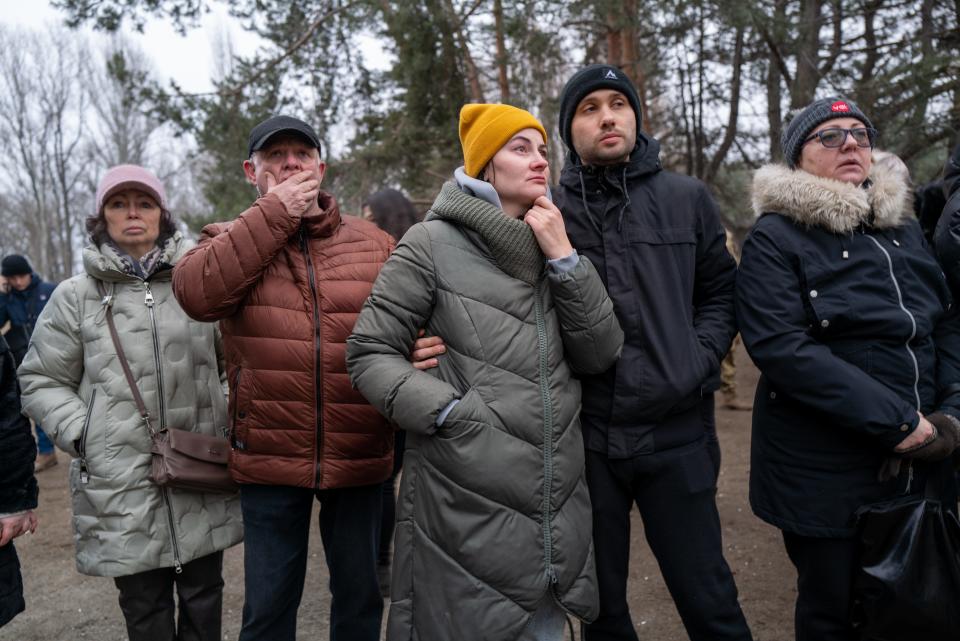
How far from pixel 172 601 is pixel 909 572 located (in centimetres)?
251

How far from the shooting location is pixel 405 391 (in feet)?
6.48

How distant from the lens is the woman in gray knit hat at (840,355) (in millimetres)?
2236

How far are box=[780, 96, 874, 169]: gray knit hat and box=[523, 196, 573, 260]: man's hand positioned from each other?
102cm

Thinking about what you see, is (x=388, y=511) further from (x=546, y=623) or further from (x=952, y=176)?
(x=952, y=176)

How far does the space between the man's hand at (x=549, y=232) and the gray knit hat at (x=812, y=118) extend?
3.35 feet

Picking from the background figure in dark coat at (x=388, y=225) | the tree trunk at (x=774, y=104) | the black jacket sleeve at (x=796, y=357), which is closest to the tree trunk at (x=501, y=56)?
the tree trunk at (x=774, y=104)

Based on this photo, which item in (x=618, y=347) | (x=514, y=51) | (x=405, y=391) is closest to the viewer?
(x=405, y=391)

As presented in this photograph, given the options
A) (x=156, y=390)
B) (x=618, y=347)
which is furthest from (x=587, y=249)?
(x=156, y=390)

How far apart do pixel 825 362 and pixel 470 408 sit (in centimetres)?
111

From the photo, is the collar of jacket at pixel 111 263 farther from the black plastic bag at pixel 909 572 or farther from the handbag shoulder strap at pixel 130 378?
the black plastic bag at pixel 909 572

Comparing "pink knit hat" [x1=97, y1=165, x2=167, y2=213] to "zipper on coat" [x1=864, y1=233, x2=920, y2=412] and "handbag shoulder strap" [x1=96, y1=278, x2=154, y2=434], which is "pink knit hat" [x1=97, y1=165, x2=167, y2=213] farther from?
"zipper on coat" [x1=864, y1=233, x2=920, y2=412]

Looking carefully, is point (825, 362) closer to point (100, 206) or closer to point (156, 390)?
point (156, 390)

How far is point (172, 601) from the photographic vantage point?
2730 millimetres

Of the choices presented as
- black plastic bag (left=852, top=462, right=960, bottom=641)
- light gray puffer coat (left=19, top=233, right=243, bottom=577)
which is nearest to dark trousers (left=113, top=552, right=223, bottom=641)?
light gray puffer coat (left=19, top=233, right=243, bottom=577)
